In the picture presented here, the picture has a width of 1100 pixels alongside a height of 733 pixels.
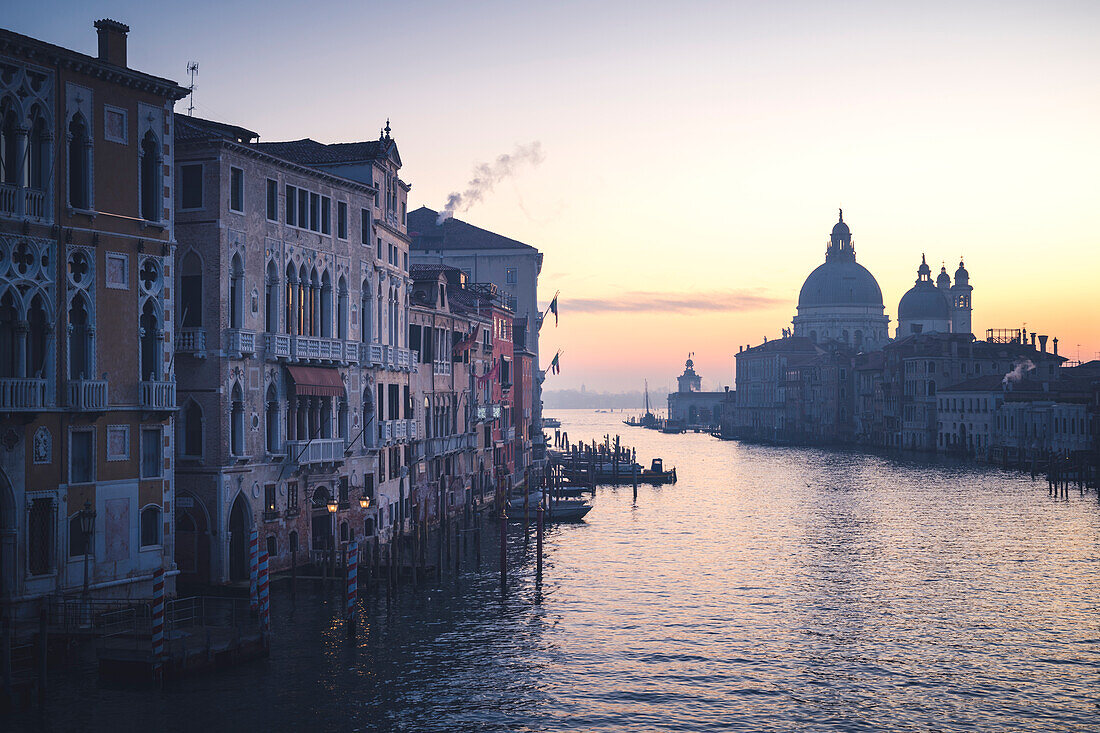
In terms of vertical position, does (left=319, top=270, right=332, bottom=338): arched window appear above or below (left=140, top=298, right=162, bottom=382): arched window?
above

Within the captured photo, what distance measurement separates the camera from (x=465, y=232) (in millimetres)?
94438

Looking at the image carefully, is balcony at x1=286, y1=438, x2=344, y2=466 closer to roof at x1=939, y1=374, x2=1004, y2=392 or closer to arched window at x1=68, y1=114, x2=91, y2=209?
arched window at x1=68, y1=114, x2=91, y2=209

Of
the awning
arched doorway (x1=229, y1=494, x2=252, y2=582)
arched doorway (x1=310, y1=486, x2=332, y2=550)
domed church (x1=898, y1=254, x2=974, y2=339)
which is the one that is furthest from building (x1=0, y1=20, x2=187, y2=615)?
domed church (x1=898, y1=254, x2=974, y2=339)

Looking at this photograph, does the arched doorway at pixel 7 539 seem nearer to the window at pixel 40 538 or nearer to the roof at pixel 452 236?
the window at pixel 40 538

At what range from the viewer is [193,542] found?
1282 inches

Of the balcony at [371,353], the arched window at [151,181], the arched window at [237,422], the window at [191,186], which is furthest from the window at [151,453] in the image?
the balcony at [371,353]

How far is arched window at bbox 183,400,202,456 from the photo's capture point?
32594mm

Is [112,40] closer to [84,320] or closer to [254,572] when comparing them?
[84,320]

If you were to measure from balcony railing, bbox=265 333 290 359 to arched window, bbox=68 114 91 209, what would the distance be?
8.36m

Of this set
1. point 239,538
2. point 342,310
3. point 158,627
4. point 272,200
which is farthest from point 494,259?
point 158,627

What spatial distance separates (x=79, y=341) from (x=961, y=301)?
595 ft

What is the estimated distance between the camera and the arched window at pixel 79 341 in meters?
26.7

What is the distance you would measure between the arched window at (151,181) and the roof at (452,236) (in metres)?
61.0

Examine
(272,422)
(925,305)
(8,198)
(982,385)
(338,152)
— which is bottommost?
(272,422)
